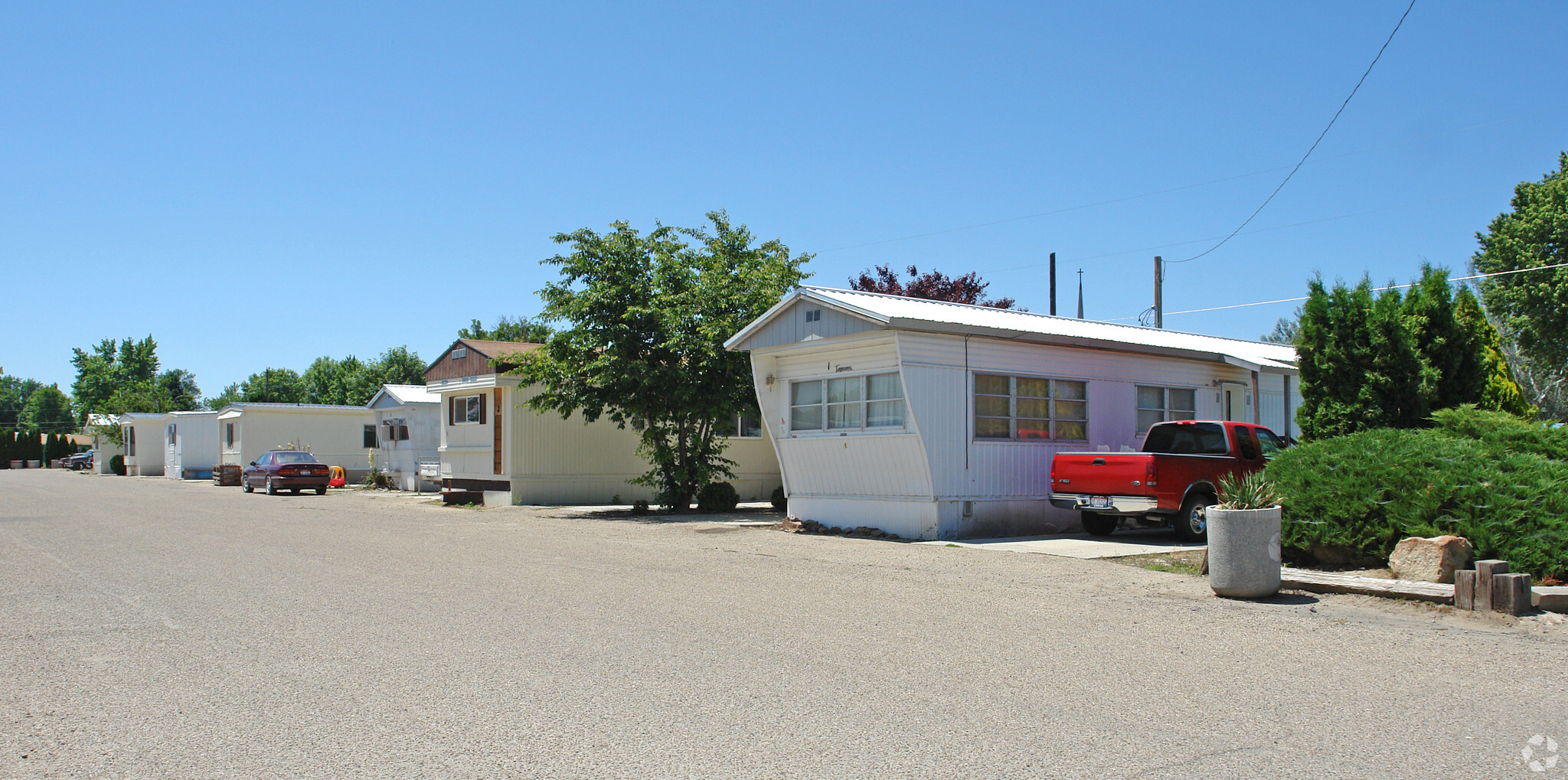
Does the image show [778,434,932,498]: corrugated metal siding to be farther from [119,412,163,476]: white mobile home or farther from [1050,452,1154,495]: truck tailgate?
[119,412,163,476]: white mobile home

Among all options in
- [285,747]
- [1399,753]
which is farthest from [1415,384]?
[285,747]

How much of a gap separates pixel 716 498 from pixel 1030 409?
28.2 feet

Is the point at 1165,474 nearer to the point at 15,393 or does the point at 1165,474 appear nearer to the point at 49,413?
the point at 49,413

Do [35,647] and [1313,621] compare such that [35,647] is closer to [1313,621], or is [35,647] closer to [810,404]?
[1313,621]

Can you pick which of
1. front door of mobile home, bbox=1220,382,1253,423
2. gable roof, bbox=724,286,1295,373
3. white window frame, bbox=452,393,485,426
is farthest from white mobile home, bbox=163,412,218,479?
front door of mobile home, bbox=1220,382,1253,423

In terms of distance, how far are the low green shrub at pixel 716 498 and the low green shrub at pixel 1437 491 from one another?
44.7ft

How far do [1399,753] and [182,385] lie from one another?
5286 inches

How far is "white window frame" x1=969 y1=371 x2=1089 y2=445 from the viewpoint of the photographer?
17031 millimetres

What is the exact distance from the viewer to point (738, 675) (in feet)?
21.9

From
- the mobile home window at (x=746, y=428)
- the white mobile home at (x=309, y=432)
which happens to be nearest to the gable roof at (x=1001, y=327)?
the mobile home window at (x=746, y=428)

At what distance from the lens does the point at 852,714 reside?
5762mm

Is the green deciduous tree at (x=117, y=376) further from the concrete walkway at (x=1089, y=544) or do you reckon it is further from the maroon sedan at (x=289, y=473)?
the concrete walkway at (x=1089, y=544)

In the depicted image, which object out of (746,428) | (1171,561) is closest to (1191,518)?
(1171,561)

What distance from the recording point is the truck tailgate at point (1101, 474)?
1504 centimetres
